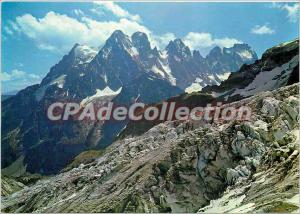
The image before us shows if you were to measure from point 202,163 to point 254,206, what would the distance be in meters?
33.6

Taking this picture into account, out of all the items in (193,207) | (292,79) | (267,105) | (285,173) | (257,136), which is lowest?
(193,207)

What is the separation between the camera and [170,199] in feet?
285

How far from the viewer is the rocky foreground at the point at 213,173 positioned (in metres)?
69.3

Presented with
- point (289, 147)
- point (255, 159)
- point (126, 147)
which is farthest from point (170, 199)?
point (126, 147)

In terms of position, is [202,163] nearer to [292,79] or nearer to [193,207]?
[193,207]

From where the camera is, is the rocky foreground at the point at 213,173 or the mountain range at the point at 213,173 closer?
the mountain range at the point at 213,173

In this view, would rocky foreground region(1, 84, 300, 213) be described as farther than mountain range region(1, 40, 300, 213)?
Yes

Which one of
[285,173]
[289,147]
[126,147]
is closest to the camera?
[285,173]

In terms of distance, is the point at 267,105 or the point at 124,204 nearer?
the point at 124,204

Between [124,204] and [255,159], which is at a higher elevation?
[255,159]

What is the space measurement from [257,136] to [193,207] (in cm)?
1693

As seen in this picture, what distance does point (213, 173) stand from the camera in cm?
8819

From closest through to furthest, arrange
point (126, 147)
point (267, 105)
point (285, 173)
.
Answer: point (285, 173), point (267, 105), point (126, 147)

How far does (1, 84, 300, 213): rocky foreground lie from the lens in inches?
2729
